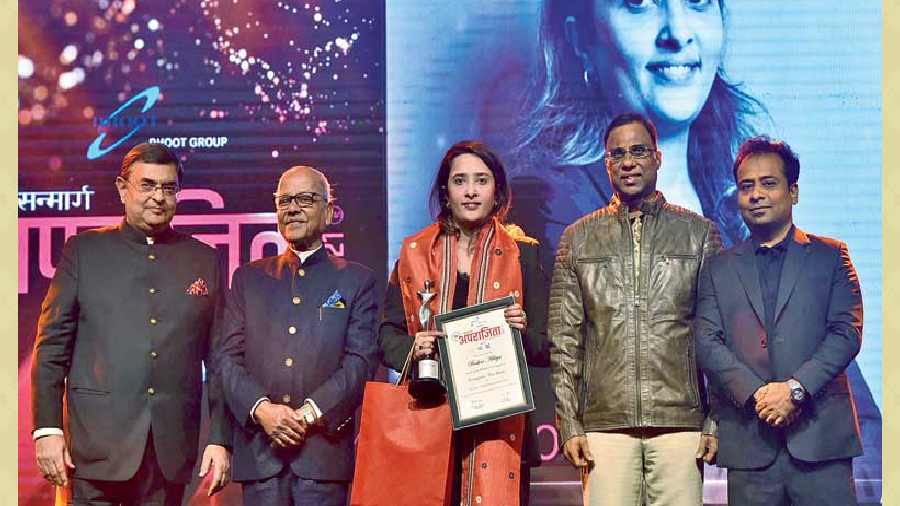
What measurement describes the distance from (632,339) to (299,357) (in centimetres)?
130

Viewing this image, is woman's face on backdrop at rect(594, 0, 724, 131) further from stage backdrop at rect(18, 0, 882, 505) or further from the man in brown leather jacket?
the man in brown leather jacket

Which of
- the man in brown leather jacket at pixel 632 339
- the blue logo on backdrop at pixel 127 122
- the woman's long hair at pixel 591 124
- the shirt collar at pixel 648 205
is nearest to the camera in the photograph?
the man in brown leather jacket at pixel 632 339

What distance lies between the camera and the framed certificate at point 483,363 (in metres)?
4.29

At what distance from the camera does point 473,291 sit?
4.46 m

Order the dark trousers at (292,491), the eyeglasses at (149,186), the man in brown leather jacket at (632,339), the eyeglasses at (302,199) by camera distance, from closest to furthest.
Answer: the man in brown leather jacket at (632,339), the dark trousers at (292,491), the eyeglasses at (302,199), the eyeglasses at (149,186)

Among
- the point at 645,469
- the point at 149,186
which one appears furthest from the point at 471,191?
the point at 149,186

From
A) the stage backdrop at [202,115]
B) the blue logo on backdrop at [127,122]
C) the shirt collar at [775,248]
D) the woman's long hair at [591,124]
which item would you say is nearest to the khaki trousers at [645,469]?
the shirt collar at [775,248]

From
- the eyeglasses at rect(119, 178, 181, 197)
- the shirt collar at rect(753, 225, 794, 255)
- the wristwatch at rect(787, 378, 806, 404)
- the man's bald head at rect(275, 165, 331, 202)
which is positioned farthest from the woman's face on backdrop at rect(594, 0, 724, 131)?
the eyeglasses at rect(119, 178, 181, 197)

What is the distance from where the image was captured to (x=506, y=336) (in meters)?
4.33

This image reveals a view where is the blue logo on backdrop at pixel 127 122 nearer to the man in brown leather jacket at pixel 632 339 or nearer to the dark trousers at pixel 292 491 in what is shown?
the dark trousers at pixel 292 491

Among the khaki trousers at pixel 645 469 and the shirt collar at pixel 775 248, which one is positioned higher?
the shirt collar at pixel 775 248

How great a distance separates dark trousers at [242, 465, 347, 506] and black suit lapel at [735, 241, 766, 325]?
174 centimetres

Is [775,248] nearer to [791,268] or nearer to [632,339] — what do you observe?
[791,268]

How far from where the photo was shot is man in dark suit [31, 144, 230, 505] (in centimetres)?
464
